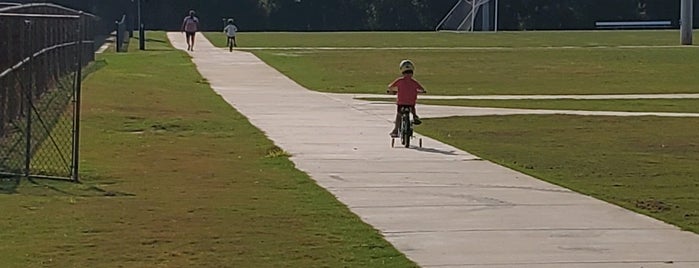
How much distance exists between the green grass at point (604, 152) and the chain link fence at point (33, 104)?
5.17m

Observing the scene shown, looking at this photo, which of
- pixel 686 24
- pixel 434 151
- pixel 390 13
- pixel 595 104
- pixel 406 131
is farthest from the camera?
pixel 390 13

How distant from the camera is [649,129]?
23172mm

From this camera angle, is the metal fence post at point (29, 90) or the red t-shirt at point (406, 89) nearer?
the metal fence post at point (29, 90)

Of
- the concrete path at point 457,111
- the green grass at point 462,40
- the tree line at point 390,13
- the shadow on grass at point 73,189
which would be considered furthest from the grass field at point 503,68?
the tree line at point 390,13

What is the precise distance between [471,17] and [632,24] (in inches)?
625

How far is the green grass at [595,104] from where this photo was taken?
2819 cm

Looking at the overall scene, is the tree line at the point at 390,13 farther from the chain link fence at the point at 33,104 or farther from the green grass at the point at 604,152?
the chain link fence at the point at 33,104

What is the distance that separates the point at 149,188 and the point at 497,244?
15.1 feet

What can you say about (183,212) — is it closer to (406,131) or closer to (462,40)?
(406,131)

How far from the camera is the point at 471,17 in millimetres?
81375

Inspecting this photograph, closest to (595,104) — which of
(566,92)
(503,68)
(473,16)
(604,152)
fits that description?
(566,92)

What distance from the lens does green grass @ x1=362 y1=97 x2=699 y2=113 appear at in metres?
28.2

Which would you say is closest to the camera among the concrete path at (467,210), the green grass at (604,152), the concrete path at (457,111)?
the concrete path at (467,210)

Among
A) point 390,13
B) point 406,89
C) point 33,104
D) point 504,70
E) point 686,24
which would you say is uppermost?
point 390,13
